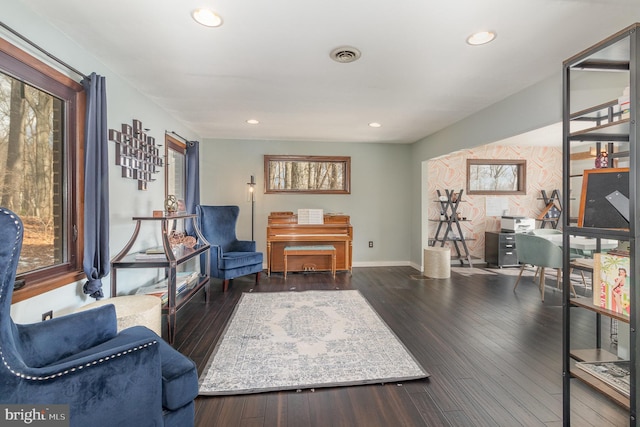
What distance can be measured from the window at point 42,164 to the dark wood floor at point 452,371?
3.71 ft

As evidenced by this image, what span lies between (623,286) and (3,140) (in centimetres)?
329

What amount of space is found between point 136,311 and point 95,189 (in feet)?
3.12

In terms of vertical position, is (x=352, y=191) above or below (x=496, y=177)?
below

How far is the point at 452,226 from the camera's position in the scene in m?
5.75

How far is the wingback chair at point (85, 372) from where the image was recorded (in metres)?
0.96

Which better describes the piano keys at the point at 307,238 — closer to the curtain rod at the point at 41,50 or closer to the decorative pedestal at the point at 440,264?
the decorative pedestal at the point at 440,264

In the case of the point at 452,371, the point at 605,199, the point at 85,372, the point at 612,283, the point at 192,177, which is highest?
the point at 192,177

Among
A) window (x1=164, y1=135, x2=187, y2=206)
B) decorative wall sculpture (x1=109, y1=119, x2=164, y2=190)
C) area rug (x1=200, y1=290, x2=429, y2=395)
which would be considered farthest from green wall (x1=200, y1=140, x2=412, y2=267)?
area rug (x1=200, y1=290, x2=429, y2=395)

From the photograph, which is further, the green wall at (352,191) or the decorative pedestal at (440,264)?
the green wall at (352,191)

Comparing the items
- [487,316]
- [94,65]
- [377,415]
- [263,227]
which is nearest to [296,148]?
[263,227]

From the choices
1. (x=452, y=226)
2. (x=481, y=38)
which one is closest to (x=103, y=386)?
(x=481, y=38)

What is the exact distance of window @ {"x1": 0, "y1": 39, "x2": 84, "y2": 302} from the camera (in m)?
1.68

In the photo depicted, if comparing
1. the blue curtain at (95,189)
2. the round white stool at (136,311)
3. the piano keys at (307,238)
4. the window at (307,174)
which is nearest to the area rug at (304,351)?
the round white stool at (136,311)

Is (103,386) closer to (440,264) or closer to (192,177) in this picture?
(192,177)
